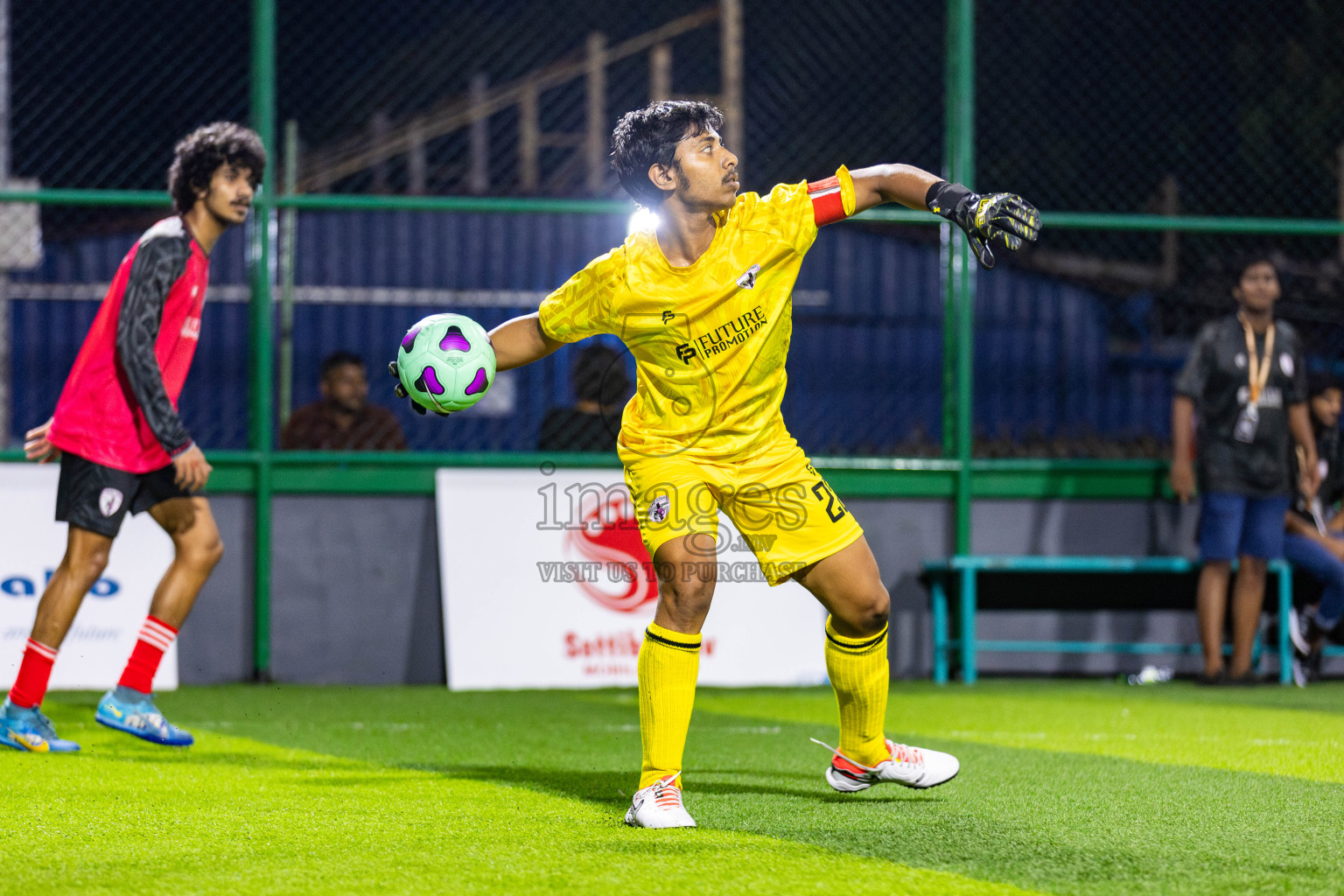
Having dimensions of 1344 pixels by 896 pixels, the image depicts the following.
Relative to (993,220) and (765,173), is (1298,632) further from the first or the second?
(765,173)

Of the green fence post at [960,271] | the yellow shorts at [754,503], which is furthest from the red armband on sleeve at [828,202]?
the green fence post at [960,271]

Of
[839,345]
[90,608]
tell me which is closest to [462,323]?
[90,608]

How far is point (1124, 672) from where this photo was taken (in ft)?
28.3

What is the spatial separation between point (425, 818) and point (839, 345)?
833 cm

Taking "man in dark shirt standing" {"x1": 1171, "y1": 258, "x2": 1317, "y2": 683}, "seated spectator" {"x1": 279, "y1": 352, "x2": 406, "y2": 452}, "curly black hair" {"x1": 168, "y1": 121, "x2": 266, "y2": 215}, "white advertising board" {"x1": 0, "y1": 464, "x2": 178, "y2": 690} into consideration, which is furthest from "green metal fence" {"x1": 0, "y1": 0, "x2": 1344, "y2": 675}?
"curly black hair" {"x1": 168, "y1": 121, "x2": 266, "y2": 215}

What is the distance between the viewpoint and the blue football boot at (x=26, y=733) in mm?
5234

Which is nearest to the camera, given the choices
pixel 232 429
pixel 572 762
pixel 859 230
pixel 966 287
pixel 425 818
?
pixel 425 818

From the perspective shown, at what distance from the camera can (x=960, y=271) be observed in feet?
28.2

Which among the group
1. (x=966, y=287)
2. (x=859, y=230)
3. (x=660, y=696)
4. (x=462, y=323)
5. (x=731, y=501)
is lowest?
(x=660, y=696)

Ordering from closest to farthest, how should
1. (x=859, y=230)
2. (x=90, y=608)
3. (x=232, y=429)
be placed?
(x=90, y=608), (x=232, y=429), (x=859, y=230)

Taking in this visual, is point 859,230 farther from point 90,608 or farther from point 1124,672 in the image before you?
point 90,608

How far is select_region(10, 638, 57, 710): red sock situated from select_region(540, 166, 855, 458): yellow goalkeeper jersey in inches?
94.2

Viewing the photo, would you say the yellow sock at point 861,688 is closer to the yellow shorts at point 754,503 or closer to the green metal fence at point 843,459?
the yellow shorts at point 754,503

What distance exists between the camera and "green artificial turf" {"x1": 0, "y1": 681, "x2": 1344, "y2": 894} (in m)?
3.17
